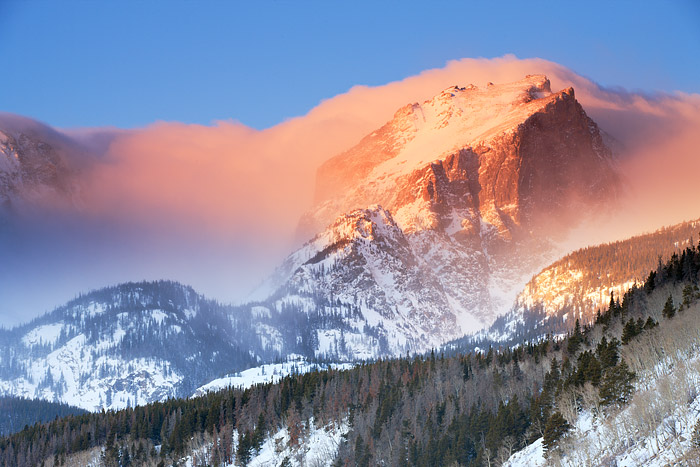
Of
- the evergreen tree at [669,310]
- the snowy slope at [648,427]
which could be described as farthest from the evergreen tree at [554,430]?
the evergreen tree at [669,310]

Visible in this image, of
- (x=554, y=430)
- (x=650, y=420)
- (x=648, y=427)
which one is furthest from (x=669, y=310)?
(x=648, y=427)

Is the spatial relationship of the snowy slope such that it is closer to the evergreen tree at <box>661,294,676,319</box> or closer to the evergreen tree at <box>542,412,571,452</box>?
the evergreen tree at <box>542,412,571,452</box>

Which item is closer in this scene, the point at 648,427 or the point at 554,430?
the point at 648,427

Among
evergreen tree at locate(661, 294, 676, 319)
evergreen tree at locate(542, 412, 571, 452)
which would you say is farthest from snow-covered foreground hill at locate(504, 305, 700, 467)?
evergreen tree at locate(661, 294, 676, 319)

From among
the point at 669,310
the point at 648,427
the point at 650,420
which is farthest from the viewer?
the point at 669,310

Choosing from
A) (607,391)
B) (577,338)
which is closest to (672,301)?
(577,338)

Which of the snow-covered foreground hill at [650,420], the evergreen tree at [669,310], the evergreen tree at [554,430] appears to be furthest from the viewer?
the evergreen tree at [669,310]

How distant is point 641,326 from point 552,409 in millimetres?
23103

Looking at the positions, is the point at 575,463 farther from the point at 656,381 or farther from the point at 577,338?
the point at 577,338

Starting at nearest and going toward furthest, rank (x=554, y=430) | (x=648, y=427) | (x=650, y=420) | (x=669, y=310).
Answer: (x=648, y=427) < (x=650, y=420) < (x=554, y=430) < (x=669, y=310)

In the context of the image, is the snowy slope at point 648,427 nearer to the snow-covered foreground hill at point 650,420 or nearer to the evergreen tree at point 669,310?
the snow-covered foreground hill at point 650,420

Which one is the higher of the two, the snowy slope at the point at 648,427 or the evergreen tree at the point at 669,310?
the evergreen tree at the point at 669,310

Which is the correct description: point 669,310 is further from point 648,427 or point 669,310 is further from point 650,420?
point 648,427

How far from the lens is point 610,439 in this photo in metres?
131
